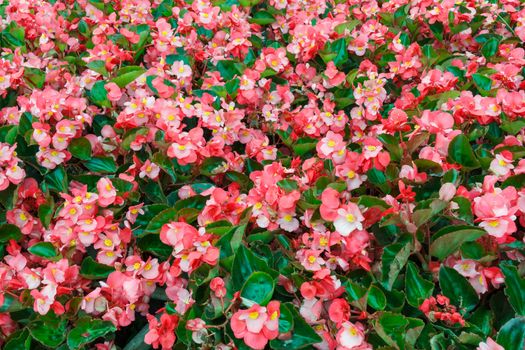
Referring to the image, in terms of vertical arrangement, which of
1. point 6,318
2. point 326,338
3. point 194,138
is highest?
point 194,138

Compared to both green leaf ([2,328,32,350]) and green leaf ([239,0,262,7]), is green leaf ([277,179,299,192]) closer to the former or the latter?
green leaf ([2,328,32,350])

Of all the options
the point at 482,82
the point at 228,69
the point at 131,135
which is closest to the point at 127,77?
the point at 131,135

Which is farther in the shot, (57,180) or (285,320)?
(57,180)

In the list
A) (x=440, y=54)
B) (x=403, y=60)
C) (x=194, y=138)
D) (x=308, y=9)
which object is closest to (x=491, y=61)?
(x=440, y=54)

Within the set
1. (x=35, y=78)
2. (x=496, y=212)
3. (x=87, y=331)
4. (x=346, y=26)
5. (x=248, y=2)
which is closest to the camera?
(x=496, y=212)

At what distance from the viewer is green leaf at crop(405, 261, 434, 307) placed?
1104 millimetres

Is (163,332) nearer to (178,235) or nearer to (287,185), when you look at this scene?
(178,235)

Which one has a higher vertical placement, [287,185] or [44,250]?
[287,185]

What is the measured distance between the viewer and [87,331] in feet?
3.89

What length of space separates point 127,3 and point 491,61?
1.46m

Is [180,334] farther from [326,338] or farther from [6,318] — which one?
[6,318]

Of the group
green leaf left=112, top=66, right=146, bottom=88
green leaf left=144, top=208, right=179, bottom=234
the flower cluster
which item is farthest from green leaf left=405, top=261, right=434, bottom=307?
green leaf left=112, top=66, right=146, bottom=88

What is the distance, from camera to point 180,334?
1.12 meters

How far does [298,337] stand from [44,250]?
26.4 inches
